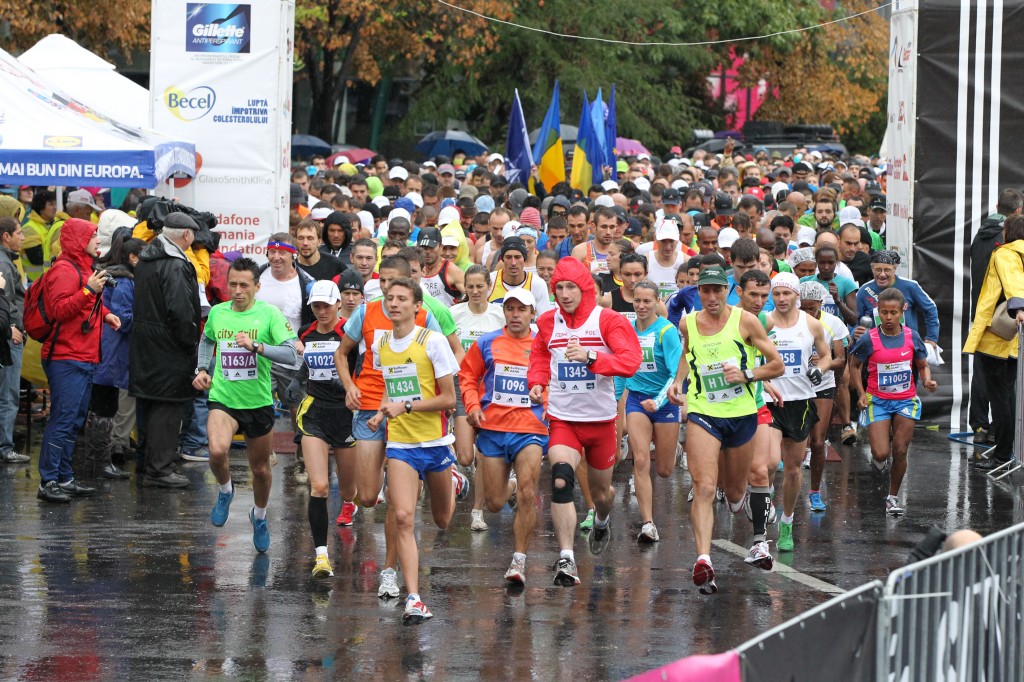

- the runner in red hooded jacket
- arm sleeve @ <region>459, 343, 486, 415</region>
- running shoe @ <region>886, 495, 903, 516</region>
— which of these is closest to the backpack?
arm sleeve @ <region>459, 343, 486, 415</region>

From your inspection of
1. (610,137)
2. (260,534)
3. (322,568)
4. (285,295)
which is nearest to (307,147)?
(610,137)

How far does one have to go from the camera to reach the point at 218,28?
563 inches

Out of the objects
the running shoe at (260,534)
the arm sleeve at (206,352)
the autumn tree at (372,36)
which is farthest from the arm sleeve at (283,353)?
the autumn tree at (372,36)

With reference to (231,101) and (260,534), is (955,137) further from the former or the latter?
(260,534)

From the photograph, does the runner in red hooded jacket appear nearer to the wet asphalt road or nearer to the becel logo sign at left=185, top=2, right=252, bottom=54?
the wet asphalt road

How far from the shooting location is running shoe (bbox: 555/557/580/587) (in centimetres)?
909

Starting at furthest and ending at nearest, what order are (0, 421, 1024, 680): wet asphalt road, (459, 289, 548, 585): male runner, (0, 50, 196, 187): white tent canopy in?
(0, 50, 196, 187): white tent canopy < (459, 289, 548, 585): male runner < (0, 421, 1024, 680): wet asphalt road

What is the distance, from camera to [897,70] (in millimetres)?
16344

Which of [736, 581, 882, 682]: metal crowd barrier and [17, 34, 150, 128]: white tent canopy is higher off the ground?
[17, 34, 150, 128]: white tent canopy

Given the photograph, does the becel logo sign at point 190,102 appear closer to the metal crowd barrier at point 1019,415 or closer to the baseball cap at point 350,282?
the baseball cap at point 350,282

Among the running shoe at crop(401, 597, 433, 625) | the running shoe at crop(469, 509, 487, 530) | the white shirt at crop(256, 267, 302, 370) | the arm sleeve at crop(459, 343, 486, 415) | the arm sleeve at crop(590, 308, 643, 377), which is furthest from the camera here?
the white shirt at crop(256, 267, 302, 370)

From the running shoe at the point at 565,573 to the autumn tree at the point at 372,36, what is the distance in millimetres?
26022

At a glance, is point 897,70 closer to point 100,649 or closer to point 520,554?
point 520,554

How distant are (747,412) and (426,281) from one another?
4562 mm
